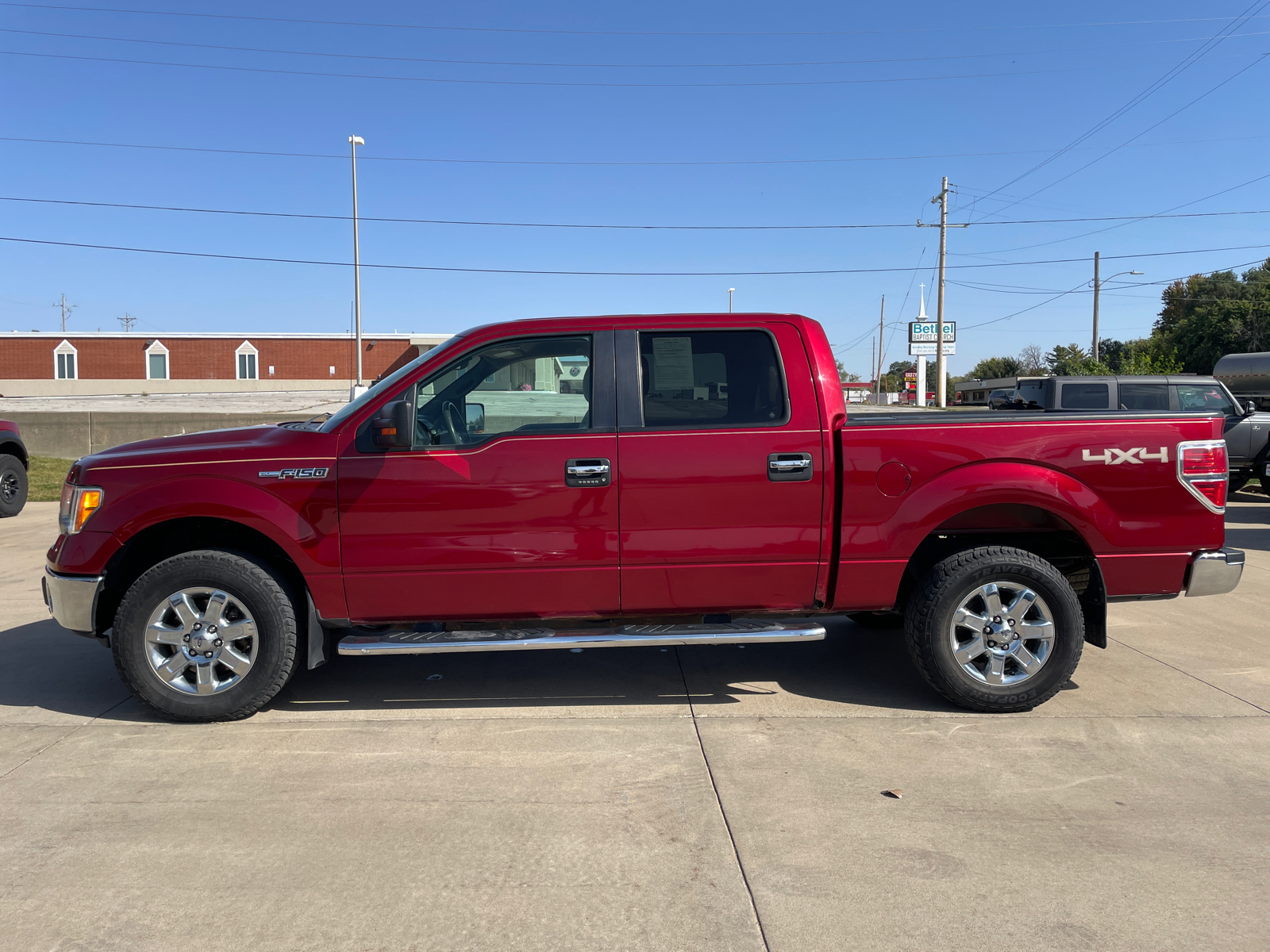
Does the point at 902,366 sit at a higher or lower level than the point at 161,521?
higher

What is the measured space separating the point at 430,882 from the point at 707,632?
1878 mm

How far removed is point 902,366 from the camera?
487 feet

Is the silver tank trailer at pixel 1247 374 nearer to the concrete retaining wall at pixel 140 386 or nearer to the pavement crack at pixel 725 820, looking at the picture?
the pavement crack at pixel 725 820

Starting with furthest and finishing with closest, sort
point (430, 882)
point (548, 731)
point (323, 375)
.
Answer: point (323, 375), point (548, 731), point (430, 882)

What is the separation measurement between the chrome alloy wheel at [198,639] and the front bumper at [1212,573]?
471cm

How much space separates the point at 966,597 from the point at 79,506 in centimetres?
445

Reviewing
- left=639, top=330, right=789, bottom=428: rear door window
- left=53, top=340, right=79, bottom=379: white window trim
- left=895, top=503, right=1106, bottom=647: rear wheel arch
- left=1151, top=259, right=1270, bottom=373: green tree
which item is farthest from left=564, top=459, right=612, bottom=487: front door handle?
left=53, top=340, right=79, bottom=379: white window trim

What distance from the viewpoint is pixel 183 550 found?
4.68 m

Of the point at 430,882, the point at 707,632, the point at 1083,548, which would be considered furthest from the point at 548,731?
the point at 1083,548

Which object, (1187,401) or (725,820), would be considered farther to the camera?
(1187,401)

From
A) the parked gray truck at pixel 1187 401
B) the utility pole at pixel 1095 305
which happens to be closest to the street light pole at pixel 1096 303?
the utility pole at pixel 1095 305

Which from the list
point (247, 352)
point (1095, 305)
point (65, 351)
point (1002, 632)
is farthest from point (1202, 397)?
point (65, 351)

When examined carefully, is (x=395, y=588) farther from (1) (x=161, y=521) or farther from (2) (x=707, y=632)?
(2) (x=707, y=632)

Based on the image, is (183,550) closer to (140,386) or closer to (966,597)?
(966,597)
